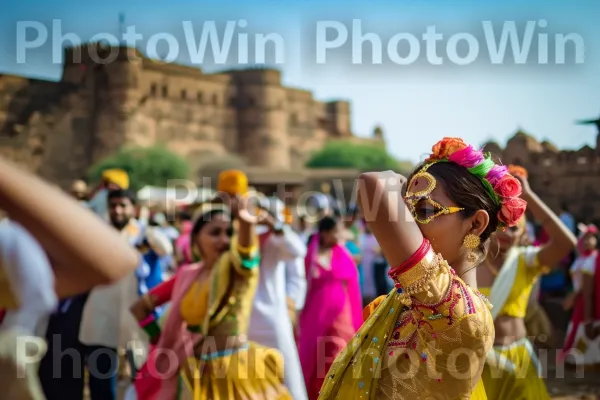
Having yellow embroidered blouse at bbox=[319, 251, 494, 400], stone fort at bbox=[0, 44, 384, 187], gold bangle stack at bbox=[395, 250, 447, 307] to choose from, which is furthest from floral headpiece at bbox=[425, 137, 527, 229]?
stone fort at bbox=[0, 44, 384, 187]

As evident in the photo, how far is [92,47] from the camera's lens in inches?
1873

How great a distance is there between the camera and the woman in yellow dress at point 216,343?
400 cm

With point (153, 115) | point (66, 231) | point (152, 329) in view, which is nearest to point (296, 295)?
point (152, 329)

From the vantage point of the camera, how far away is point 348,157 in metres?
66.8

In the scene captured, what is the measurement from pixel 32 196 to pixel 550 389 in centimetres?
653

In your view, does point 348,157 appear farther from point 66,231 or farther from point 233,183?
point 66,231

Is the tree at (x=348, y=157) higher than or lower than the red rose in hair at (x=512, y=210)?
higher

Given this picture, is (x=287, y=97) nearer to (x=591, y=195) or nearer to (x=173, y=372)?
(x=591, y=195)

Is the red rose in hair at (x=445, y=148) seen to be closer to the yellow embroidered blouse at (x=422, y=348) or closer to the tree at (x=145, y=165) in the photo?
the yellow embroidered blouse at (x=422, y=348)

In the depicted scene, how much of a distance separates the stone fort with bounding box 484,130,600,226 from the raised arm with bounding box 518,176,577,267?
34.0 ft

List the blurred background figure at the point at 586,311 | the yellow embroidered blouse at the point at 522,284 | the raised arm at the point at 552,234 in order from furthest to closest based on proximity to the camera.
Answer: the blurred background figure at the point at 586,311 → the yellow embroidered blouse at the point at 522,284 → the raised arm at the point at 552,234

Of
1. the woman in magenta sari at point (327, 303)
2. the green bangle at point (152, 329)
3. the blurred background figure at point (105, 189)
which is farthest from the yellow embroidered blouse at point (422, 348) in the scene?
the blurred background figure at point (105, 189)

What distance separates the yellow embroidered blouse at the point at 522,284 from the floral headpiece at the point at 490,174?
1607mm

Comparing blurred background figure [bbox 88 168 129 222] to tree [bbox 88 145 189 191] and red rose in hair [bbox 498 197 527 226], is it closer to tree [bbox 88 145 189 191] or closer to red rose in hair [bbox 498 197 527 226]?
red rose in hair [bbox 498 197 527 226]
